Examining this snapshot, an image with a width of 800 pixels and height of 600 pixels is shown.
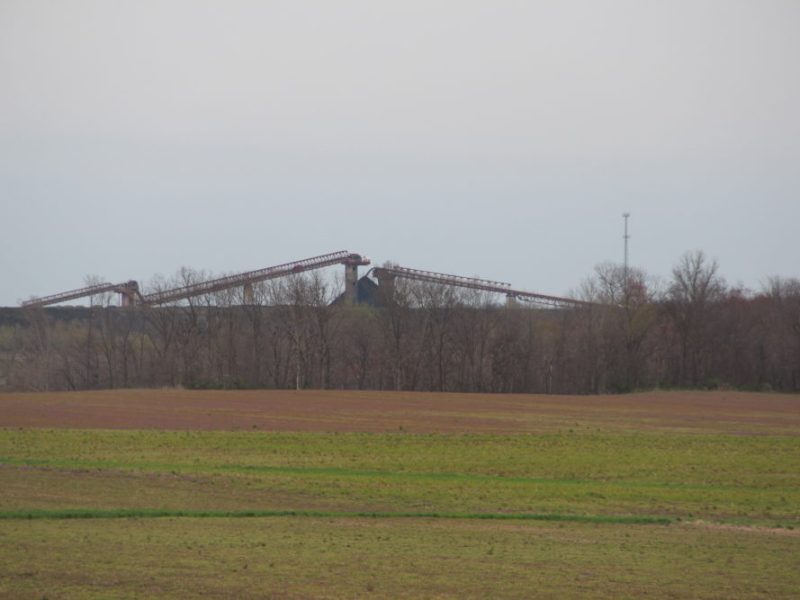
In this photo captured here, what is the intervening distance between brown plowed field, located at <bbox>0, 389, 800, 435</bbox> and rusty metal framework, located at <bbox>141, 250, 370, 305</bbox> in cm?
2749

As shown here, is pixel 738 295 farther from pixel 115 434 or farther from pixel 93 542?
pixel 93 542

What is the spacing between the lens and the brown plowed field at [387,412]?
5625cm

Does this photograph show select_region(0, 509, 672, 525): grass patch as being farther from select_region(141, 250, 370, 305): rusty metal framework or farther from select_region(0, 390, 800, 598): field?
select_region(141, 250, 370, 305): rusty metal framework

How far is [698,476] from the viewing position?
35.5 metres

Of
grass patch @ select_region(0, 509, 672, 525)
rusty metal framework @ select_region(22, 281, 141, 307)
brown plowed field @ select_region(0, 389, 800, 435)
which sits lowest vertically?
grass patch @ select_region(0, 509, 672, 525)

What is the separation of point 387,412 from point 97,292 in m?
62.2

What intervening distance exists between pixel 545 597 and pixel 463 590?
1.14 metres

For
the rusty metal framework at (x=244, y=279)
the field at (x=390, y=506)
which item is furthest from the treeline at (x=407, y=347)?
the field at (x=390, y=506)

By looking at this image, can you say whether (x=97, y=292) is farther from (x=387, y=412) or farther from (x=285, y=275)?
(x=387, y=412)

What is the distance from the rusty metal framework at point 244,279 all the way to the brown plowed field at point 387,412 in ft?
90.2

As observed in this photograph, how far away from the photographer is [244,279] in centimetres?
11400

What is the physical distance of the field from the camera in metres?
15.3

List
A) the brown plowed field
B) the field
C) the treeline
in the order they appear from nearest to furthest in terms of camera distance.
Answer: the field, the brown plowed field, the treeline

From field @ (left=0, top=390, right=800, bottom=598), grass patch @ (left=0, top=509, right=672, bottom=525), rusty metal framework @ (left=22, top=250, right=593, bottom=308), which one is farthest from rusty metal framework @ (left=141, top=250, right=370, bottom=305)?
grass patch @ (left=0, top=509, right=672, bottom=525)
